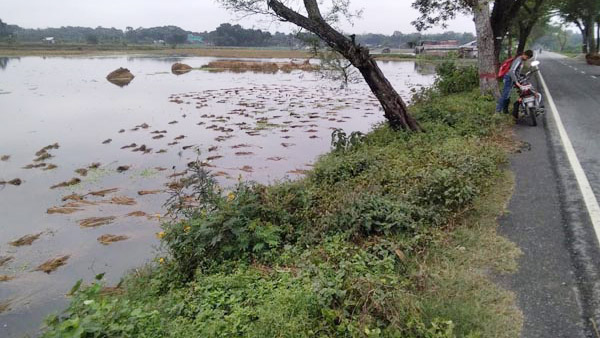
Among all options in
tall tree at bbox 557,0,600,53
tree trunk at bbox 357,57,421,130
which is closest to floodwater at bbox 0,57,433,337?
tree trunk at bbox 357,57,421,130

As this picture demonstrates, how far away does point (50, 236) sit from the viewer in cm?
745

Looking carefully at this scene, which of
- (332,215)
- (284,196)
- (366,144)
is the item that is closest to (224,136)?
(366,144)

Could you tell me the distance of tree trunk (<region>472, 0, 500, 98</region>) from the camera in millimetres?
11672

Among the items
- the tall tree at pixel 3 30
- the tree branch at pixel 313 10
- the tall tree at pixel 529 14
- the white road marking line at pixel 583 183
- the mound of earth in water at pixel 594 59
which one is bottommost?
the white road marking line at pixel 583 183

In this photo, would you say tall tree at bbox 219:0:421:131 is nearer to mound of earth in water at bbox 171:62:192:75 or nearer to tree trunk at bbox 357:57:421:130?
tree trunk at bbox 357:57:421:130

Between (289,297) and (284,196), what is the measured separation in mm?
2629

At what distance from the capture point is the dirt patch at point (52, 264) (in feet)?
21.2

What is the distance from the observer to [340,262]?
4125 millimetres

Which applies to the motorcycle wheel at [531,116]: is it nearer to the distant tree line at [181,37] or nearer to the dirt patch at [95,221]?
the dirt patch at [95,221]

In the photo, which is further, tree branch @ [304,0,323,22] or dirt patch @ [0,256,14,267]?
tree branch @ [304,0,323,22]

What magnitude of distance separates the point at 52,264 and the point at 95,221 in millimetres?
1561

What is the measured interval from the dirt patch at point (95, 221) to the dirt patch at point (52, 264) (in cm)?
122

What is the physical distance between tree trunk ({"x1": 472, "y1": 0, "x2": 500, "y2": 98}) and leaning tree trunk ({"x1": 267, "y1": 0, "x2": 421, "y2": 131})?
4.26m

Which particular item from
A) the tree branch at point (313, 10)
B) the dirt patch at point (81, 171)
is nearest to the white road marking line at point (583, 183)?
the tree branch at point (313, 10)
